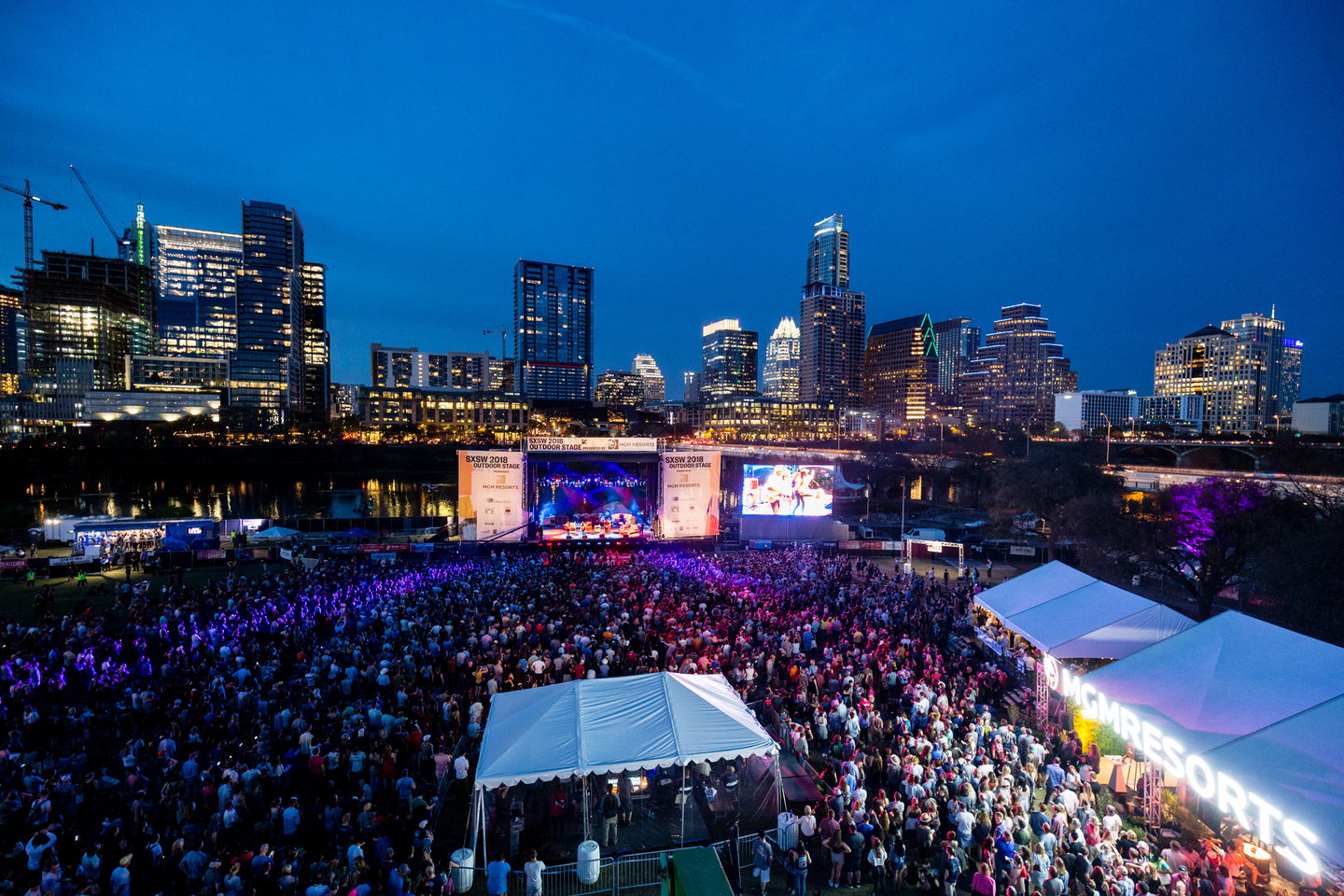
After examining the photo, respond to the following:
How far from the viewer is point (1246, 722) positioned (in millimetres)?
7117

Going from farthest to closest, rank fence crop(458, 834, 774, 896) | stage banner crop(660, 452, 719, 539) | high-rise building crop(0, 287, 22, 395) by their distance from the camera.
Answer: high-rise building crop(0, 287, 22, 395)
stage banner crop(660, 452, 719, 539)
fence crop(458, 834, 774, 896)

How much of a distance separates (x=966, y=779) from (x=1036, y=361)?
19403cm

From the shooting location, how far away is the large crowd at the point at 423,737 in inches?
258

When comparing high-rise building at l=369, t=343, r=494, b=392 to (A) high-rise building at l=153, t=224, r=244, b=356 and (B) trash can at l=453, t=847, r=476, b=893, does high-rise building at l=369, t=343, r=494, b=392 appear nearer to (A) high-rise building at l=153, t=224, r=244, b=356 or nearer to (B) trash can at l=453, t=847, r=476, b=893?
(A) high-rise building at l=153, t=224, r=244, b=356

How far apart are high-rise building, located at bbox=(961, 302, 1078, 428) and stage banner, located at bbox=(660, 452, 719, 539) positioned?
529ft

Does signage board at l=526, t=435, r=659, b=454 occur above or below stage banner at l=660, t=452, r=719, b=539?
above

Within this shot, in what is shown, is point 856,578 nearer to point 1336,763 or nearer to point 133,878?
point 1336,763

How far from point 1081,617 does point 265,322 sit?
15874 centimetres

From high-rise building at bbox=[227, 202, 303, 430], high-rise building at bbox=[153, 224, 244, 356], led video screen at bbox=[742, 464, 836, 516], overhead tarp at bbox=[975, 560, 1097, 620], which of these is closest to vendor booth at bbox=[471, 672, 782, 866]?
overhead tarp at bbox=[975, 560, 1097, 620]

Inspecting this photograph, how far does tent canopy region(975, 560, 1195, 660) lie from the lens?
10.8 m

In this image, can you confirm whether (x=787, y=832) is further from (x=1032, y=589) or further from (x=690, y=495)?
(x=690, y=495)

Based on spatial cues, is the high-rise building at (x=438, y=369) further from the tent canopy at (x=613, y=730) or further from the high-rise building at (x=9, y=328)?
the tent canopy at (x=613, y=730)

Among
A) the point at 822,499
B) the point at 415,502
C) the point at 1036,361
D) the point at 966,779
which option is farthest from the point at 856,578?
the point at 1036,361

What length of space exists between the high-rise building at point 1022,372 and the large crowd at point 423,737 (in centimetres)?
17583
